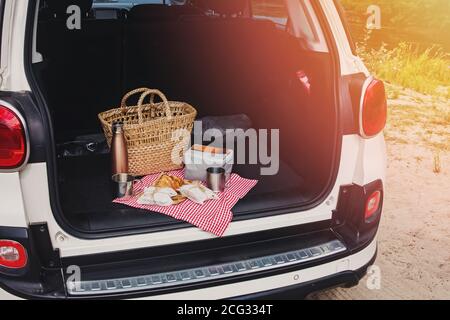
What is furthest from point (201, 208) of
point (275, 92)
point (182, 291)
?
point (275, 92)

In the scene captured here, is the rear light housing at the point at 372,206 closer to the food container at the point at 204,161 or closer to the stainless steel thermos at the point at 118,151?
the food container at the point at 204,161

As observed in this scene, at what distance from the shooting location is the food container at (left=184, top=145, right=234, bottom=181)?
8.64ft

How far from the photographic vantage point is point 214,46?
11.1ft

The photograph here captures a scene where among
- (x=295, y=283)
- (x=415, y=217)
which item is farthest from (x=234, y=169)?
(x=415, y=217)

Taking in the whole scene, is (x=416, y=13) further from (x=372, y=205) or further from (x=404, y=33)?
(x=372, y=205)

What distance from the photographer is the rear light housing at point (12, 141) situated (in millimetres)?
1719

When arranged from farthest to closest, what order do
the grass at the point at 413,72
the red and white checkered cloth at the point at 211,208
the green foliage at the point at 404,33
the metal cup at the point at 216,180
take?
the green foliage at the point at 404,33 → the grass at the point at 413,72 → the metal cup at the point at 216,180 → the red and white checkered cloth at the point at 211,208

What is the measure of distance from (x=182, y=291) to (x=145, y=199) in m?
0.53

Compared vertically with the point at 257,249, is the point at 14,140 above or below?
above

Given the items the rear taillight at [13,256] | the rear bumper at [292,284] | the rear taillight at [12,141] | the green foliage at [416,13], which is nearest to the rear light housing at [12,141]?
the rear taillight at [12,141]

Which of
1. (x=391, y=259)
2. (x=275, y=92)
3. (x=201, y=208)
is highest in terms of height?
(x=275, y=92)

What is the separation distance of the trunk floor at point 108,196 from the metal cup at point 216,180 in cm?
15

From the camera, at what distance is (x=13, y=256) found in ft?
5.96
